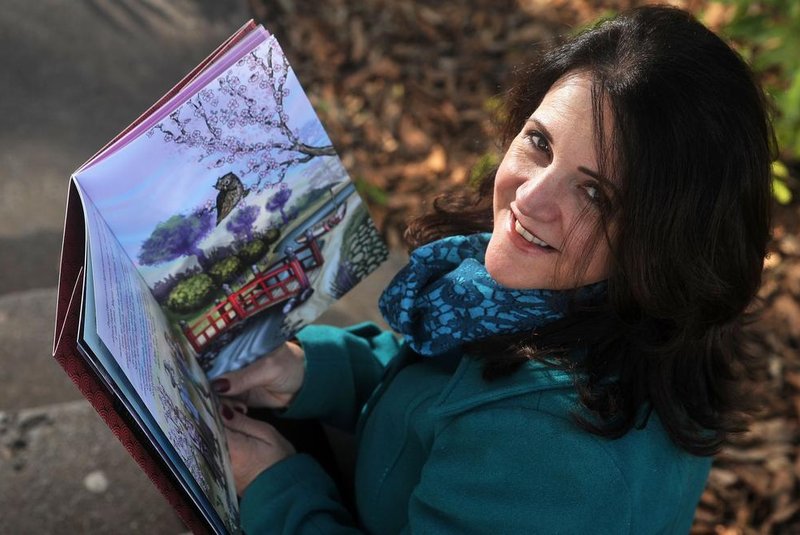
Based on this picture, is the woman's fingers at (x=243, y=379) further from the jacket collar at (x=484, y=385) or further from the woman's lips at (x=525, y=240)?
the woman's lips at (x=525, y=240)

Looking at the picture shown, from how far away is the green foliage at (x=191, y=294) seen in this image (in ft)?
4.18

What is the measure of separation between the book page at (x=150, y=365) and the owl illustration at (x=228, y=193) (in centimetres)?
16

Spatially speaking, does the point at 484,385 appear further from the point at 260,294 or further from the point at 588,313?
the point at 260,294

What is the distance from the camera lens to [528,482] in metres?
1.08

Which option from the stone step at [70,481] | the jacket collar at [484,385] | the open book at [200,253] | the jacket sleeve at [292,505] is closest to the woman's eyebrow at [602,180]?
the jacket collar at [484,385]

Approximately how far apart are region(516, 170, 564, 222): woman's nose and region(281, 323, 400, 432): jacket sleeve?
2.06 feet

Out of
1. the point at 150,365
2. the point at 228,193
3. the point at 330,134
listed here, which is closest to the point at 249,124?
the point at 228,193

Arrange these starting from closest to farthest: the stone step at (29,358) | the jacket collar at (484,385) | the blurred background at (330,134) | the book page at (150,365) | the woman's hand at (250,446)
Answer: the book page at (150,365), the jacket collar at (484,385), the woman's hand at (250,446), the blurred background at (330,134), the stone step at (29,358)

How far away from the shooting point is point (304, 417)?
158 centimetres

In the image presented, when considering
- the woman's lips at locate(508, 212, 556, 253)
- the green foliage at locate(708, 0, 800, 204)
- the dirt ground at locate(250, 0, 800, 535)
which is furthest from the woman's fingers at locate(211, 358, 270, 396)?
the green foliage at locate(708, 0, 800, 204)

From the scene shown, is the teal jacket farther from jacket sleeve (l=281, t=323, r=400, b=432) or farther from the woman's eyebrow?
the woman's eyebrow

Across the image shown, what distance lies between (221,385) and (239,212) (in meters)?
0.36

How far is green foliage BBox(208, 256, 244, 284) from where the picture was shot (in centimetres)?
130

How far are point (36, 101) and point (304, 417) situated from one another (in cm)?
179
